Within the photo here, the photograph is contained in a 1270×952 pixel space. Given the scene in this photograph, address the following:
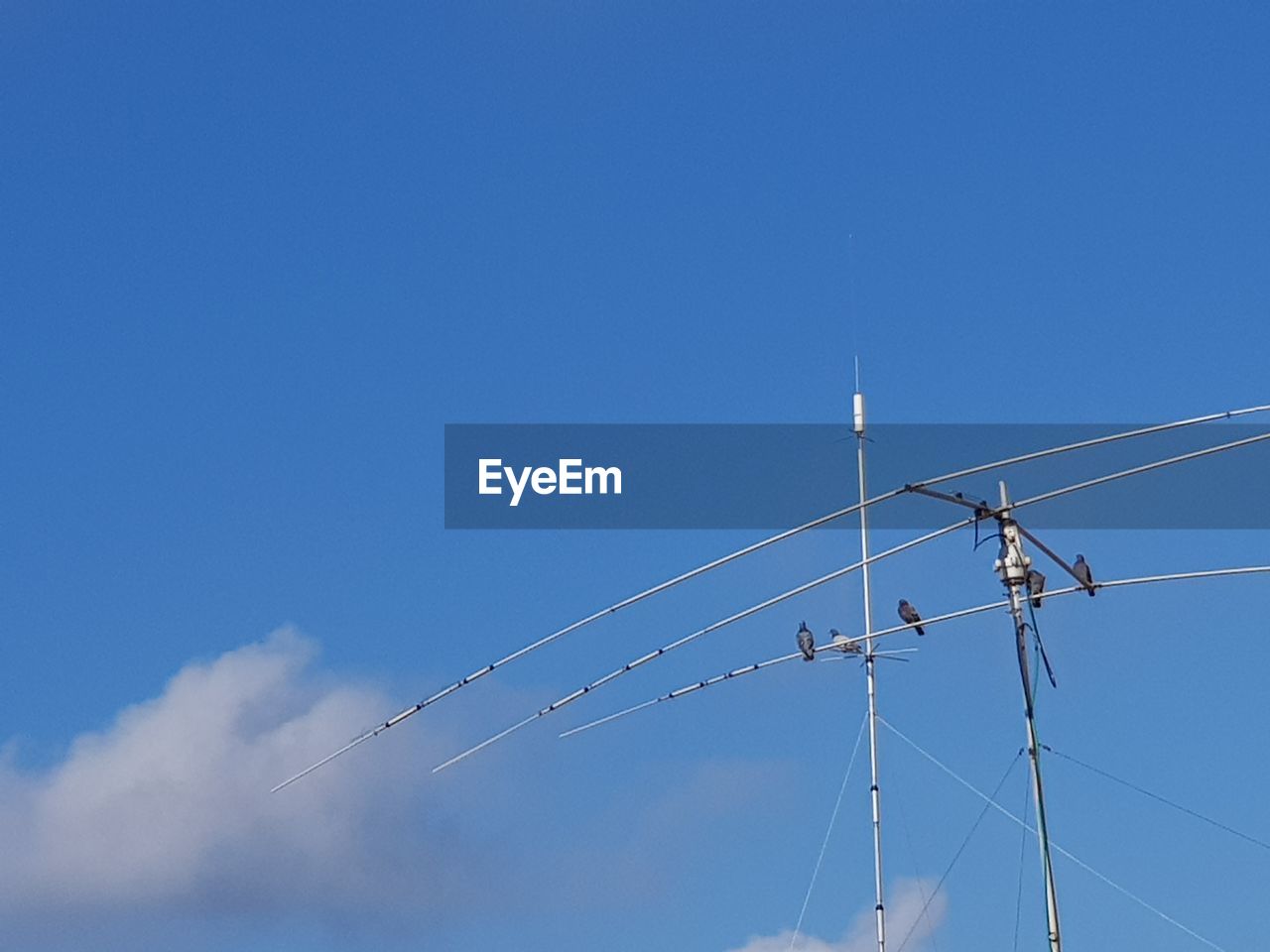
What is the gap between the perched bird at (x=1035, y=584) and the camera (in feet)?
73.5

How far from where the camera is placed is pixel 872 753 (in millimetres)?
33344

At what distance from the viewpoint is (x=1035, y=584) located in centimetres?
2245

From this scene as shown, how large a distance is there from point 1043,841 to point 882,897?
35.5 ft

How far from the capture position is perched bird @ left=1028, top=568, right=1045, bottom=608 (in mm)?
22391

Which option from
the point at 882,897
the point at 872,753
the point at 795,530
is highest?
the point at 795,530

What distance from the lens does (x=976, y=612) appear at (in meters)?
23.6

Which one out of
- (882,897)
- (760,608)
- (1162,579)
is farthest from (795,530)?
(882,897)

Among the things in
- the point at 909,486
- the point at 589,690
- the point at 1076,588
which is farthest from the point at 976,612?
the point at 589,690

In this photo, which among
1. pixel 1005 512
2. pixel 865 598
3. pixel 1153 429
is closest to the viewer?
pixel 1153 429

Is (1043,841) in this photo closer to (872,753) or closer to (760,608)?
(760,608)

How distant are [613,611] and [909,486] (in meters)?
4.38

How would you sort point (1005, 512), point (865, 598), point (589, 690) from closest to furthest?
point (1005, 512) → point (589, 690) → point (865, 598)

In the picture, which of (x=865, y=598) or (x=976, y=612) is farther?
(x=865, y=598)

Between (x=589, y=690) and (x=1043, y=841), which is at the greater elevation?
(x=589, y=690)
